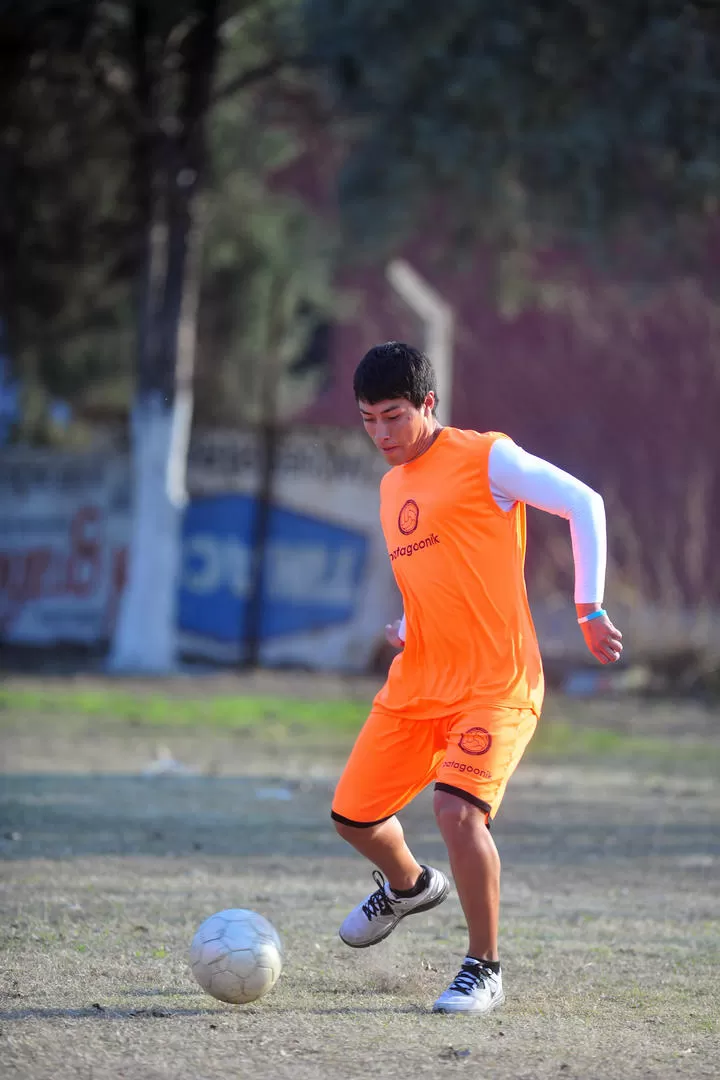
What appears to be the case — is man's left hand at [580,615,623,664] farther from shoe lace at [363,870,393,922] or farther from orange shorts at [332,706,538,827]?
shoe lace at [363,870,393,922]

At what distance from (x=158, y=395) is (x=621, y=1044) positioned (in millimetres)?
11768

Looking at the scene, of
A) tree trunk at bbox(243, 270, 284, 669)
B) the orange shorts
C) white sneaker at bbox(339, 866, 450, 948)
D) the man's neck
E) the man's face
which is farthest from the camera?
tree trunk at bbox(243, 270, 284, 669)

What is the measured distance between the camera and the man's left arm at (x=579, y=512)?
4254 mm

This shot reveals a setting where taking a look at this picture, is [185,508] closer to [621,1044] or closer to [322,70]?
[322,70]

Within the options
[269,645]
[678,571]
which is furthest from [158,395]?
[678,571]

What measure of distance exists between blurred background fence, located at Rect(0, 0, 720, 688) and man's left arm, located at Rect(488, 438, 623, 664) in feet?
28.9

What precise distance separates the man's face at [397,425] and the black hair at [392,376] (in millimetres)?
21

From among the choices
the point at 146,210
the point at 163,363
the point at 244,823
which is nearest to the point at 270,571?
the point at 163,363

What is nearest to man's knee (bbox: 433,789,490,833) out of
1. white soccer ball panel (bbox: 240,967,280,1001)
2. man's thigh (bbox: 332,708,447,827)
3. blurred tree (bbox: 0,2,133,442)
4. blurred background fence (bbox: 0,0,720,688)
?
man's thigh (bbox: 332,708,447,827)

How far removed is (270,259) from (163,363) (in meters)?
2.99

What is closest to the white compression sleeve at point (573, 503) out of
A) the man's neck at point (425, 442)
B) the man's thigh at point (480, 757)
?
the man's neck at point (425, 442)

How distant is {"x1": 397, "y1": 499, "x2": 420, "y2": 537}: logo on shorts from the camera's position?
4539 mm

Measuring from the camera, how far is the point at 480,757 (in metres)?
4.30

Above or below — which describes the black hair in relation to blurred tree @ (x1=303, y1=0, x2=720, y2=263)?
Result: below
